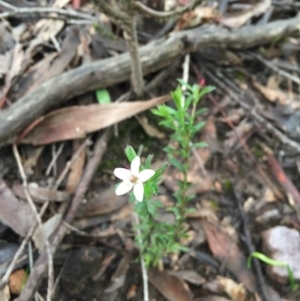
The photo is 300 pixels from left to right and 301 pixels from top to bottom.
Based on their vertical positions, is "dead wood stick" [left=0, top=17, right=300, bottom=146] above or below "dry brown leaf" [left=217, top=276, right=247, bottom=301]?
above

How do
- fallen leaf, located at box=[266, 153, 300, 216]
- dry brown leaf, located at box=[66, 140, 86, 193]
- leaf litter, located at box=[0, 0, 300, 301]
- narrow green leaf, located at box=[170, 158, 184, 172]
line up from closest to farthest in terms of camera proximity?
1. narrow green leaf, located at box=[170, 158, 184, 172]
2. leaf litter, located at box=[0, 0, 300, 301]
3. dry brown leaf, located at box=[66, 140, 86, 193]
4. fallen leaf, located at box=[266, 153, 300, 216]

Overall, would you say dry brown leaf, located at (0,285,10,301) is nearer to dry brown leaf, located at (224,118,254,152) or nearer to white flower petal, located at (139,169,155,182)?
white flower petal, located at (139,169,155,182)

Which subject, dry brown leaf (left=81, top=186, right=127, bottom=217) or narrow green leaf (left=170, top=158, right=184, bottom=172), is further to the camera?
dry brown leaf (left=81, top=186, right=127, bottom=217)

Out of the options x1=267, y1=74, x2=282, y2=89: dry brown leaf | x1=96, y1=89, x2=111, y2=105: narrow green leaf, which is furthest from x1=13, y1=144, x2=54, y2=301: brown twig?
x1=267, y1=74, x2=282, y2=89: dry brown leaf

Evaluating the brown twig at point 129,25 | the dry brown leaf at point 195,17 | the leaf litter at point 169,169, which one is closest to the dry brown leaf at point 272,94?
the leaf litter at point 169,169

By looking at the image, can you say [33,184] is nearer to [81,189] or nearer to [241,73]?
[81,189]

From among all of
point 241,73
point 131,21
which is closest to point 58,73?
point 131,21
